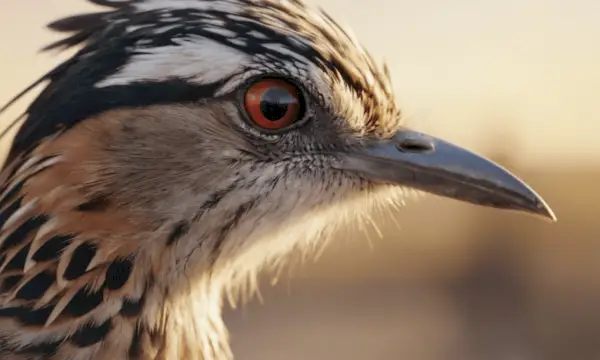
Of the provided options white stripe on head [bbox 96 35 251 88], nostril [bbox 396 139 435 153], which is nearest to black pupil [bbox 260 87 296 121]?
white stripe on head [bbox 96 35 251 88]

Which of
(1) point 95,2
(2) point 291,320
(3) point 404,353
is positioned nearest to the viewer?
(1) point 95,2

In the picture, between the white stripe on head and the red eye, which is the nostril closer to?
the red eye

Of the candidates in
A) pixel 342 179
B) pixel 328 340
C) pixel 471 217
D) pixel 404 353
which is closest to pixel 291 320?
pixel 328 340

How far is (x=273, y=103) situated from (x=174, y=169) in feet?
1.05

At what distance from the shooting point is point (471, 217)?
12.2 m

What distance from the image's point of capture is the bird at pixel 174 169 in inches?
97.2

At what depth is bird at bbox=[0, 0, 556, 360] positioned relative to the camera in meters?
2.47

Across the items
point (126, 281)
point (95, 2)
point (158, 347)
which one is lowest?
point (158, 347)

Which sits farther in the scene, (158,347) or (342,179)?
(342,179)

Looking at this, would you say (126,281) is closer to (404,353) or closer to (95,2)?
(95,2)

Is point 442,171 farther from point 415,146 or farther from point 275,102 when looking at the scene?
point 275,102

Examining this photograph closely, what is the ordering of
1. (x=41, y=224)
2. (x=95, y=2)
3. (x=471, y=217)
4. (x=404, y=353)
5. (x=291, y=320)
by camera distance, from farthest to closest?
(x=471, y=217) < (x=291, y=320) < (x=404, y=353) < (x=95, y=2) < (x=41, y=224)

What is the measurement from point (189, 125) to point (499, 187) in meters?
0.88

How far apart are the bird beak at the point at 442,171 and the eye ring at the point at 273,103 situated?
0.21 metres
